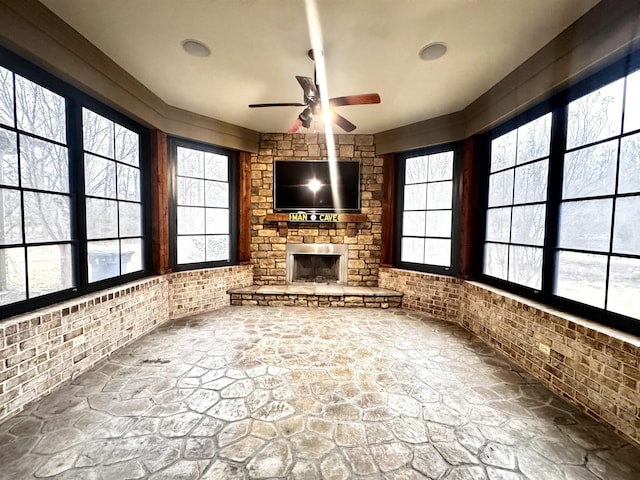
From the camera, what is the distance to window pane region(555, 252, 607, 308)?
1.94 metres

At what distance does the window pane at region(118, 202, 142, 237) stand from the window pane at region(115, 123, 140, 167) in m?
0.53

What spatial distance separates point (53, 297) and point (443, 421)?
3.22 m

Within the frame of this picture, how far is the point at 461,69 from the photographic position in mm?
2553

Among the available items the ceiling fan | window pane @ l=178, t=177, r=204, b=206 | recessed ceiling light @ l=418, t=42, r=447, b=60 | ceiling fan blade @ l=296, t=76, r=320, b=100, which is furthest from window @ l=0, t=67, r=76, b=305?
recessed ceiling light @ l=418, t=42, r=447, b=60

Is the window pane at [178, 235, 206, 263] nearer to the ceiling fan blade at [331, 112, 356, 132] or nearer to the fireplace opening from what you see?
the fireplace opening

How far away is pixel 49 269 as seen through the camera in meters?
2.15

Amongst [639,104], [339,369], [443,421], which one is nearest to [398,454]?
[443,421]

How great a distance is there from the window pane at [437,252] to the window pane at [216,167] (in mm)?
3406

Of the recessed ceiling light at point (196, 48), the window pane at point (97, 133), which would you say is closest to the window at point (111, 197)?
the window pane at point (97, 133)

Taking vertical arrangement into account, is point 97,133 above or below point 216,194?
above

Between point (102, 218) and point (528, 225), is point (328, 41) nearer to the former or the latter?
point (528, 225)

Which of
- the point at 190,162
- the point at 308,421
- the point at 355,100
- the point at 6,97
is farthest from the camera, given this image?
the point at 190,162

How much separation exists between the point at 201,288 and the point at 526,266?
412cm

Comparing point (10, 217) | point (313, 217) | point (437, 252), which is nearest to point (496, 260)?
point (437, 252)
